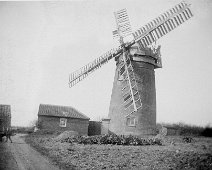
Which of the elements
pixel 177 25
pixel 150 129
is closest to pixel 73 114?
pixel 150 129

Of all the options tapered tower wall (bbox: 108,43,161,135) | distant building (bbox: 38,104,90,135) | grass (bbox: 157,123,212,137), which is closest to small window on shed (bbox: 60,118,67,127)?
distant building (bbox: 38,104,90,135)

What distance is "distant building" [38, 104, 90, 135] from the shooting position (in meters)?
29.2

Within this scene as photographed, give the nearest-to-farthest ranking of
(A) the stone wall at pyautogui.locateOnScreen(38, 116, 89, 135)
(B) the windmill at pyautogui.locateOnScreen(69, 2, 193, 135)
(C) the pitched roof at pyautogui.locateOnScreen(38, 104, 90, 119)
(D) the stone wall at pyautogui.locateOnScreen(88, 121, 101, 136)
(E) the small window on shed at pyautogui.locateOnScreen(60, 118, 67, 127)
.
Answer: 1. (B) the windmill at pyautogui.locateOnScreen(69, 2, 193, 135)
2. (A) the stone wall at pyautogui.locateOnScreen(38, 116, 89, 135)
3. (C) the pitched roof at pyautogui.locateOnScreen(38, 104, 90, 119)
4. (E) the small window on shed at pyautogui.locateOnScreen(60, 118, 67, 127)
5. (D) the stone wall at pyautogui.locateOnScreen(88, 121, 101, 136)

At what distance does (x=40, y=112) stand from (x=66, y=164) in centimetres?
2027

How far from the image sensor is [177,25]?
19.3 meters

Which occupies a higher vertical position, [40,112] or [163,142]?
[40,112]

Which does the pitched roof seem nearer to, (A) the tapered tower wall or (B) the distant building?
(B) the distant building

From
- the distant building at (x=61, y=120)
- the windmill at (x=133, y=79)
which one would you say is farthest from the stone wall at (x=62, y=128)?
the windmill at (x=133, y=79)

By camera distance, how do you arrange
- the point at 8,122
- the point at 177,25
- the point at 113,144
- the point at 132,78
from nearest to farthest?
the point at 113,144 < the point at 177,25 < the point at 132,78 < the point at 8,122

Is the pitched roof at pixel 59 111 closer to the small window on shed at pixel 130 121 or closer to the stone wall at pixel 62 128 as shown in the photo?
the stone wall at pixel 62 128

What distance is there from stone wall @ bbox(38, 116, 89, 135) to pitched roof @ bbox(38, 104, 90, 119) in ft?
1.53

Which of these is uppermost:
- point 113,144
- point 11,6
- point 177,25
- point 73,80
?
point 177,25

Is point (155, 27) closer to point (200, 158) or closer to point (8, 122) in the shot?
point (200, 158)

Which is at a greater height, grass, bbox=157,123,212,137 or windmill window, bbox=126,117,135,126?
windmill window, bbox=126,117,135,126
